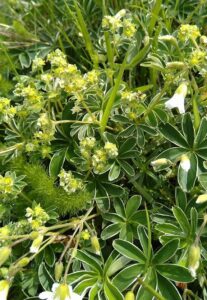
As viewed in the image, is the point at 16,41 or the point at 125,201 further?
the point at 16,41

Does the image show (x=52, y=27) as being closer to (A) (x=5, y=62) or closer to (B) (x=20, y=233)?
(A) (x=5, y=62)

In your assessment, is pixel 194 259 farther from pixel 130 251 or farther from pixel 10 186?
pixel 10 186

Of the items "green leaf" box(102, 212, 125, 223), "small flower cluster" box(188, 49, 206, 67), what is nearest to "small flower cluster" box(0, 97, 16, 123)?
"green leaf" box(102, 212, 125, 223)

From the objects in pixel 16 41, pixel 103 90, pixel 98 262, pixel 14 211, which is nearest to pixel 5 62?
pixel 16 41

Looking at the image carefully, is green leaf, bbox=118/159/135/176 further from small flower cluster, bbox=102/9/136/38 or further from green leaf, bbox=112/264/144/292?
small flower cluster, bbox=102/9/136/38

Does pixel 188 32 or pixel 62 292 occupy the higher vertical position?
pixel 188 32

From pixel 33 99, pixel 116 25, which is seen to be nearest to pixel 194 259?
pixel 33 99
